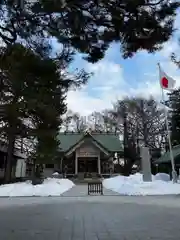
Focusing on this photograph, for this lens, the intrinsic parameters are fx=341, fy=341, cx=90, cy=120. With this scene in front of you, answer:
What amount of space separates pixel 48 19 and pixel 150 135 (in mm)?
46559

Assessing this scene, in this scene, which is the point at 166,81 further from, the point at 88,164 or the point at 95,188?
the point at 88,164

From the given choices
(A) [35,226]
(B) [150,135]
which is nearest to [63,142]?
(B) [150,135]

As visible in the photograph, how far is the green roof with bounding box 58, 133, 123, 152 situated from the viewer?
43.4 metres

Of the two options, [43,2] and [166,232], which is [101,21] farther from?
[166,232]

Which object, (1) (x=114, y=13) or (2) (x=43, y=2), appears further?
(1) (x=114, y=13)

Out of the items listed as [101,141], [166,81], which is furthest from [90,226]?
[101,141]

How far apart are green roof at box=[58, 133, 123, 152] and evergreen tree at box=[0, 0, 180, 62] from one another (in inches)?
1365

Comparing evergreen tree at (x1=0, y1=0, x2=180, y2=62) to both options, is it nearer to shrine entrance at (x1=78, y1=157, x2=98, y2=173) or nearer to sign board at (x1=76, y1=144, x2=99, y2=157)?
sign board at (x1=76, y1=144, x2=99, y2=157)

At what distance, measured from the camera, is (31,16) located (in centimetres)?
692

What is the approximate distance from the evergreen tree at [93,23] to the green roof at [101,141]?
114 feet

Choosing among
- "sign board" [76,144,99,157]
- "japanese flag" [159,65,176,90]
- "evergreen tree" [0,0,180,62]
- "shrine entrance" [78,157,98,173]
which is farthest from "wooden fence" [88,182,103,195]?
"shrine entrance" [78,157,98,173]

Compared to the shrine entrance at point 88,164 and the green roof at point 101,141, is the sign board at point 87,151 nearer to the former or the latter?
the shrine entrance at point 88,164

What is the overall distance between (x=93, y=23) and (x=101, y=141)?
1545 inches

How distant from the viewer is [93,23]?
7.15m
